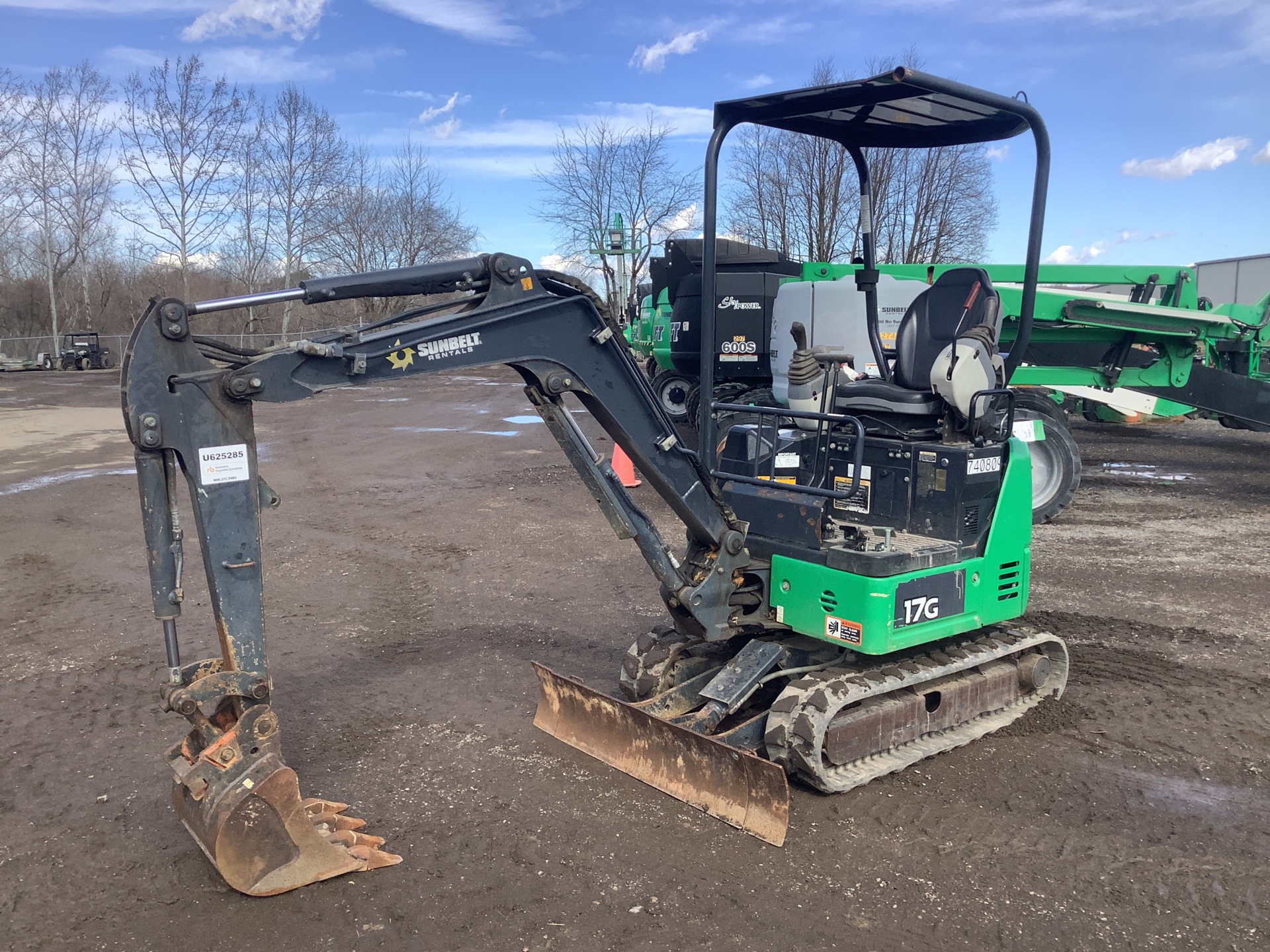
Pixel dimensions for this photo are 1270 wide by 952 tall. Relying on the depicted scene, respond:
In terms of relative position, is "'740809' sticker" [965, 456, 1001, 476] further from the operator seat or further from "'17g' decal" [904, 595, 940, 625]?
"'17g' decal" [904, 595, 940, 625]

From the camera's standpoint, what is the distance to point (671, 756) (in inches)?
181

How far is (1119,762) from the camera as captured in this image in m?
4.98

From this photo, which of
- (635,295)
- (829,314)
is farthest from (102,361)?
(829,314)

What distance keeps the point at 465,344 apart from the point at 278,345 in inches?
28.8

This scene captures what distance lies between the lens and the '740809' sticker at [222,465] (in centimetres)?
366

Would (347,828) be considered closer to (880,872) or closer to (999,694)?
(880,872)

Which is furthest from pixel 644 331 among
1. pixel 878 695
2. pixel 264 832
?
pixel 264 832

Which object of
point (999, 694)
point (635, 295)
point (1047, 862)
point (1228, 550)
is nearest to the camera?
point (1047, 862)

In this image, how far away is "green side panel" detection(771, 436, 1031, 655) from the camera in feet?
15.5

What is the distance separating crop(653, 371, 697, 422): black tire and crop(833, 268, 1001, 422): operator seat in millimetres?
10762

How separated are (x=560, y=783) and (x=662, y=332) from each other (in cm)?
1374

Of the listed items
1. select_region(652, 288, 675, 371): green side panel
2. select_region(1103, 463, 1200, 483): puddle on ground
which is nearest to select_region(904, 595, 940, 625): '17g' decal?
select_region(1103, 463, 1200, 483): puddle on ground

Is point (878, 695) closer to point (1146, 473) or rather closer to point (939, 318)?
point (939, 318)

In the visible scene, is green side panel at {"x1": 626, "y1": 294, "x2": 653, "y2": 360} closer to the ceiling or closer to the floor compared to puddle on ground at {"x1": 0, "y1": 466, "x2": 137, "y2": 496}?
closer to the ceiling
